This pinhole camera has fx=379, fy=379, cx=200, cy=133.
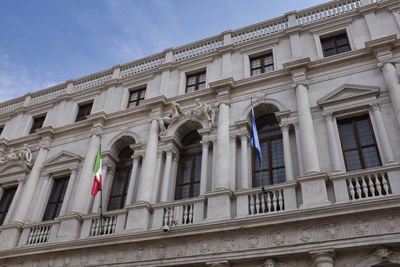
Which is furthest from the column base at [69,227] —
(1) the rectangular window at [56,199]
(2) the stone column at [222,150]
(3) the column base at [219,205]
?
(2) the stone column at [222,150]

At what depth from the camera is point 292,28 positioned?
1577 centimetres

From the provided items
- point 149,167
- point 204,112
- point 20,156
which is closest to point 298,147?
point 204,112

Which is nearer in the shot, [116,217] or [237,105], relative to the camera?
[116,217]

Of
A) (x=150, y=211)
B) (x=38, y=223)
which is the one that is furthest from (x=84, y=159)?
(x=150, y=211)

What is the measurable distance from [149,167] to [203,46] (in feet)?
22.4

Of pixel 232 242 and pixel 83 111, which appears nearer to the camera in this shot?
pixel 232 242

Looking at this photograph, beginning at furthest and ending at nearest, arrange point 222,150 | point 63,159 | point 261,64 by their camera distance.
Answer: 1. point 63,159
2. point 261,64
3. point 222,150

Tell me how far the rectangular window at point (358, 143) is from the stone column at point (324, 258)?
3.13m

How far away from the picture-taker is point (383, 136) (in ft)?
37.7

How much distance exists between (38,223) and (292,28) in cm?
1285

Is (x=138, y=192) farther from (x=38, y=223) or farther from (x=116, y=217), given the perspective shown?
(x=38, y=223)

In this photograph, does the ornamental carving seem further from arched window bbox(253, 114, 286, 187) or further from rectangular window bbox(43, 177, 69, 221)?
arched window bbox(253, 114, 286, 187)

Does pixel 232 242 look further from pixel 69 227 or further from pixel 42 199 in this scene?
pixel 42 199

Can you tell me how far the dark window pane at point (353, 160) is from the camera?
38.7 ft
